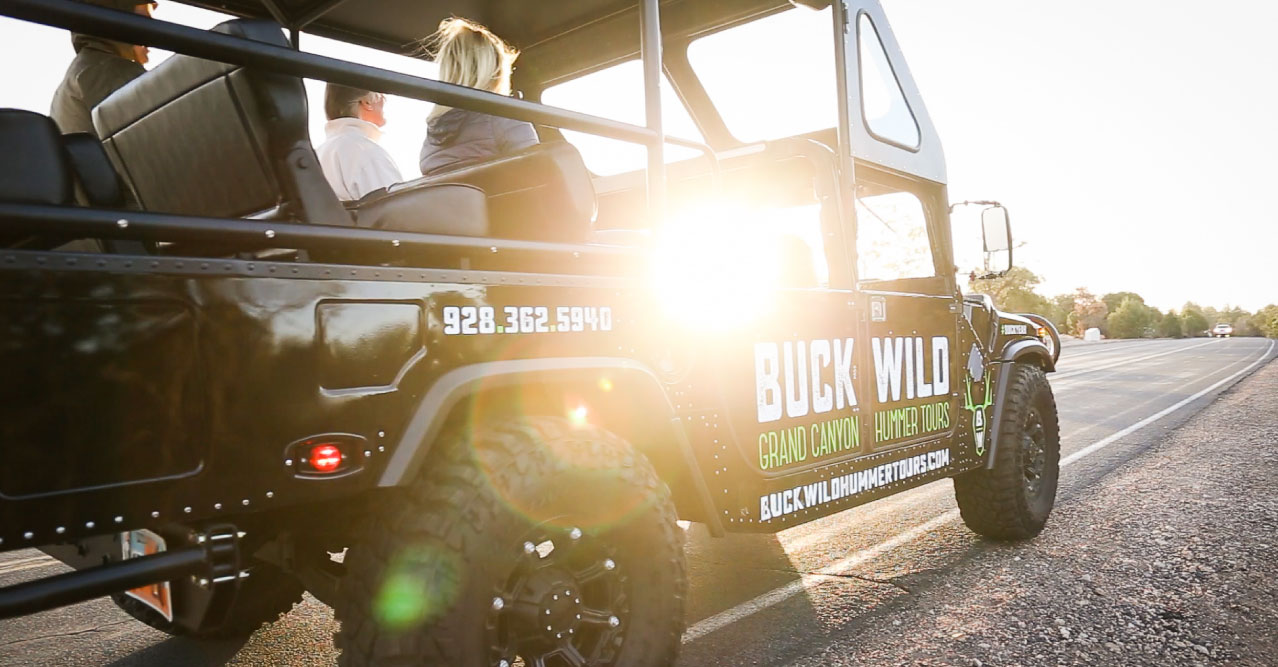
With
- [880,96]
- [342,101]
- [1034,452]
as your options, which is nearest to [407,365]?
[342,101]

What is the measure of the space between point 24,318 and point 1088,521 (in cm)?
580

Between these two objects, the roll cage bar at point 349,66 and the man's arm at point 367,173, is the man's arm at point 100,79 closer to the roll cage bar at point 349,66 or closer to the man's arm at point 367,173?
the man's arm at point 367,173

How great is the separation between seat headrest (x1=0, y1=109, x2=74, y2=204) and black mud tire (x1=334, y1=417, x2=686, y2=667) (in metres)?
1.00

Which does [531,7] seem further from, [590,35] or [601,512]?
[601,512]

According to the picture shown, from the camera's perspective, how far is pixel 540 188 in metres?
2.75

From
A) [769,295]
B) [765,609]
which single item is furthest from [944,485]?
[769,295]

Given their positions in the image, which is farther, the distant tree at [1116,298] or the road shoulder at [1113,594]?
the distant tree at [1116,298]

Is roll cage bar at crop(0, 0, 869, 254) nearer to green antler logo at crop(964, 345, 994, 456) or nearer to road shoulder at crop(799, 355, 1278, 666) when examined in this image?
road shoulder at crop(799, 355, 1278, 666)

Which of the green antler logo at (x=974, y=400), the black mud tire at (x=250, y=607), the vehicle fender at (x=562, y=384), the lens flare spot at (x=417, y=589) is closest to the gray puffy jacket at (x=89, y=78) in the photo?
the black mud tire at (x=250, y=607)

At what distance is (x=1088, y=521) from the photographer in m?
5.57

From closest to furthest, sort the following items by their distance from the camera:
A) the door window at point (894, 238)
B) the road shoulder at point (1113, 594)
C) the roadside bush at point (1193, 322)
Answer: the road shoulder at point (1113, 594) < the door window at point (894, 238) < the roadside bush at point (1193, 322)

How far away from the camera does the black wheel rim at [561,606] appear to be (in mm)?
2268

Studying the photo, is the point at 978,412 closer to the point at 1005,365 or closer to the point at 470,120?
the point at 1005,365

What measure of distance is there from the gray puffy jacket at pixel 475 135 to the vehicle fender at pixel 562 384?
933 millimetres
